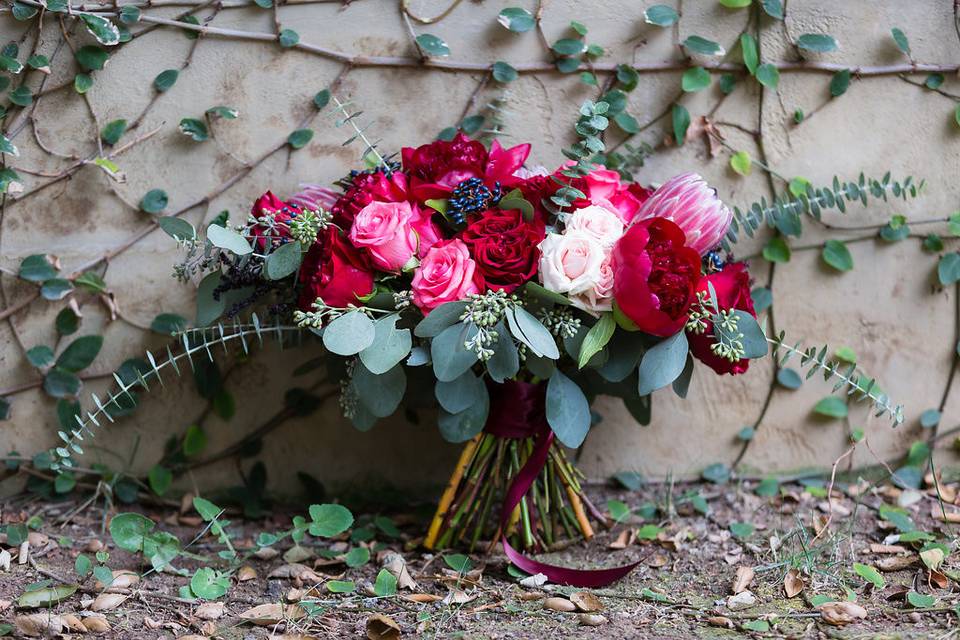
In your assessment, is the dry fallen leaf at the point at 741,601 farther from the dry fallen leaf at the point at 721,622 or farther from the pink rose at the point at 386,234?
the pink rose at the point at 386,234

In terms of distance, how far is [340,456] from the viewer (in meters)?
2.06

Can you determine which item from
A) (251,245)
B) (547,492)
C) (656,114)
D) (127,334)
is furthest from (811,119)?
(127,334)

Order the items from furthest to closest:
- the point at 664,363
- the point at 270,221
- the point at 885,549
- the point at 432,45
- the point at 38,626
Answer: the point at 432,45 → the point at 885,549 → the point at 270,221 → the point at 664,363 → the point at 38,626

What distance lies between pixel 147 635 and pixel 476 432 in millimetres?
628

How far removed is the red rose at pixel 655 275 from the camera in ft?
4.65

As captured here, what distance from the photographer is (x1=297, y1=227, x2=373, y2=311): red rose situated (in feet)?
4.89

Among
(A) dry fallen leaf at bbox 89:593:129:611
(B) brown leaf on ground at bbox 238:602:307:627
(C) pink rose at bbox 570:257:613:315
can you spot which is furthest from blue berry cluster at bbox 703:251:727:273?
(A) dry fallen leaf at bbox 89:593:129:611

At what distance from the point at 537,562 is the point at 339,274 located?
641mm

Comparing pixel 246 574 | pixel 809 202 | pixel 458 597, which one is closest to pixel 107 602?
pixel 246 574

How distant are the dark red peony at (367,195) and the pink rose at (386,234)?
3 centimetres

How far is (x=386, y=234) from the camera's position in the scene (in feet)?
4.85

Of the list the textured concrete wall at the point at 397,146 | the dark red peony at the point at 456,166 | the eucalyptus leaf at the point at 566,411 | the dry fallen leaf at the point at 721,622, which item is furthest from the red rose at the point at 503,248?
the dry fallen leaf at the point at 721,622

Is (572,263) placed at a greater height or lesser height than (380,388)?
greater

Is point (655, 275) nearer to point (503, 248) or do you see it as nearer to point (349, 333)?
point (503, 248)
